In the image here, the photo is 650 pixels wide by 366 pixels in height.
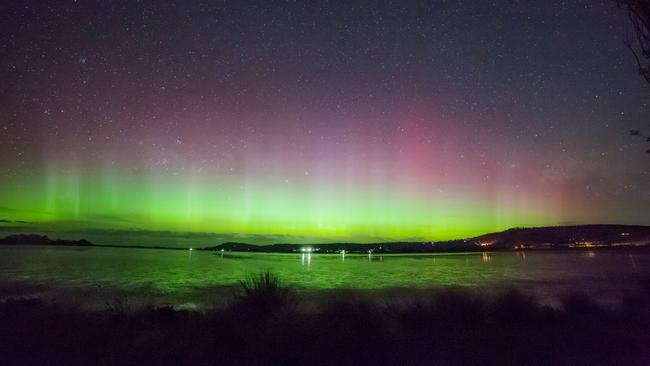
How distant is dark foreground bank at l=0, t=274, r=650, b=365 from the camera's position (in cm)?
870

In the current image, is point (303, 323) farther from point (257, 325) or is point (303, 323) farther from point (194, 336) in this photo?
point (194, 336)

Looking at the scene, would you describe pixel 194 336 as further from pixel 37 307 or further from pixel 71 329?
pixel 37 307

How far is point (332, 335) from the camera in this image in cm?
1071

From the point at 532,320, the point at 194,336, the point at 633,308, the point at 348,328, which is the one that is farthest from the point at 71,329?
the point at 633,308

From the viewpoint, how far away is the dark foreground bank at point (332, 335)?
8.70 m

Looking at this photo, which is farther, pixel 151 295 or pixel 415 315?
pixel 151 295

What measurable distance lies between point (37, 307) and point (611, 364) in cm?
1674

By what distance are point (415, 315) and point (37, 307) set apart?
41.9 ft

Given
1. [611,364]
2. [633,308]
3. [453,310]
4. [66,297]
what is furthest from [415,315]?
[66,297]

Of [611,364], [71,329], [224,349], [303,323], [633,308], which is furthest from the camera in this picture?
[633,308]

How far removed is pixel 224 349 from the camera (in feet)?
30.7

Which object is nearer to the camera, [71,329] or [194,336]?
[194,336]

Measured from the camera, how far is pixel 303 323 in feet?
40.0

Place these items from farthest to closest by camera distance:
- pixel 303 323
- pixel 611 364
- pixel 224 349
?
pixel 303 323 → pixel 224 349 → pixel 611 364
